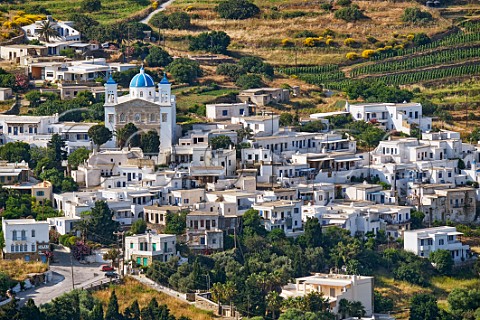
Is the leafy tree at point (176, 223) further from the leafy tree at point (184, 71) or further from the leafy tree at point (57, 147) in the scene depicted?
the leafy tree at point (184, 71)

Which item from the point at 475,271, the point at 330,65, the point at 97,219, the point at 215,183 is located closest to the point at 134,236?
the point at 97,219

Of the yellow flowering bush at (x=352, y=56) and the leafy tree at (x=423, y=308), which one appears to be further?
the yellow flowering bush at (x=352, y=56)

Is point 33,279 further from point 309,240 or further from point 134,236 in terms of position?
point 309,240

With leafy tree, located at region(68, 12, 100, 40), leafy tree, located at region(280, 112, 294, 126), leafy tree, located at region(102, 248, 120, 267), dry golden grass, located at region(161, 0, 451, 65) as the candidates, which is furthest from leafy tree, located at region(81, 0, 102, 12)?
leafy tree, located at region(102, 248, 120, 267)

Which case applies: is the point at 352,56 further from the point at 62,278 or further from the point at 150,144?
the point at 62,278

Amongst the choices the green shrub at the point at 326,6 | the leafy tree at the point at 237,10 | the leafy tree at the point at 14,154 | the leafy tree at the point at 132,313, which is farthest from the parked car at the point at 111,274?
the green shrub at the point at 326,6

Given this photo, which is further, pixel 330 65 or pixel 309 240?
pixel 330 65

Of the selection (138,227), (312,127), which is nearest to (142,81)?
(312,127)
